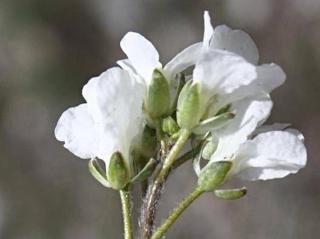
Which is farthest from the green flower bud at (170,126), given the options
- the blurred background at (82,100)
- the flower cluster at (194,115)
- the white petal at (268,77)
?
the blurred background at (82,100)

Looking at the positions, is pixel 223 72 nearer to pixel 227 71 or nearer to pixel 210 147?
pixel 227 71

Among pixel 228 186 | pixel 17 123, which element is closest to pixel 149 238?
pixel 228 186

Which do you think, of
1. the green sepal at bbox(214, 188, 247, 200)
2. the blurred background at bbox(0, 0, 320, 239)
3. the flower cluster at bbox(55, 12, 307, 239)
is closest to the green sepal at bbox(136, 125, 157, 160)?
the flower cluster at bbox(55, 12, 307, 239)

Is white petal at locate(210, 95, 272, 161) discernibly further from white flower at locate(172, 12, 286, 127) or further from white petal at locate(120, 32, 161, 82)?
white petal at locate(120, 32, 161, 82)

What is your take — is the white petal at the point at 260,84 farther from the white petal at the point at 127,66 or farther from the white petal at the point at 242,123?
the white petal at the point at 127,66

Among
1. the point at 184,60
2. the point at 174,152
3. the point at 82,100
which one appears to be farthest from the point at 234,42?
the point at 82,100
